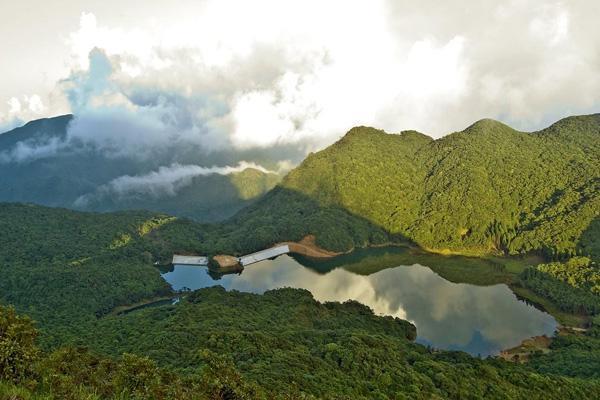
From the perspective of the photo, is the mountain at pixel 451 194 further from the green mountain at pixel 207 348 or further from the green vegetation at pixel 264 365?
the green vegetation at pixel 264 365

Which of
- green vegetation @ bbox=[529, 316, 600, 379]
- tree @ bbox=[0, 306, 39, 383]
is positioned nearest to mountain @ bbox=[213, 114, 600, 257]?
green vegetation @ bbox=[529, 316, 600, 379]

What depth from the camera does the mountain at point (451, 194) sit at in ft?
367

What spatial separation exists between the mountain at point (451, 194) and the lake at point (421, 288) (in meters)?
10.2

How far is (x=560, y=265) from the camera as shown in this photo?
3410 inches

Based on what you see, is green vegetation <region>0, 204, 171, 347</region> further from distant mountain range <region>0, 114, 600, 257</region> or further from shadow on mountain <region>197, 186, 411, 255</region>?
distant mountain range <region>0, 114, 600, 257</region>

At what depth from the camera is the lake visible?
220ft

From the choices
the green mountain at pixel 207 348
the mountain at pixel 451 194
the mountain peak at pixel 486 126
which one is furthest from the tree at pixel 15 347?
the mountain peak at pixel 486 126

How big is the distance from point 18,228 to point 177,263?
1247 inches

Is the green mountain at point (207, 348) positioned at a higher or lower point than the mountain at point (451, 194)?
lower

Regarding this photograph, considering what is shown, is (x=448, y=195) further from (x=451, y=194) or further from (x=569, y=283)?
(x=569, y=283)

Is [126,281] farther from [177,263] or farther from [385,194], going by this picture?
[385,194]

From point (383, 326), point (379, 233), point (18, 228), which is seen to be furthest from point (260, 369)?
point (379, 233)

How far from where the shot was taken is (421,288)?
85.9 meters

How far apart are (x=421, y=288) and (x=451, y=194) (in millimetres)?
54861
